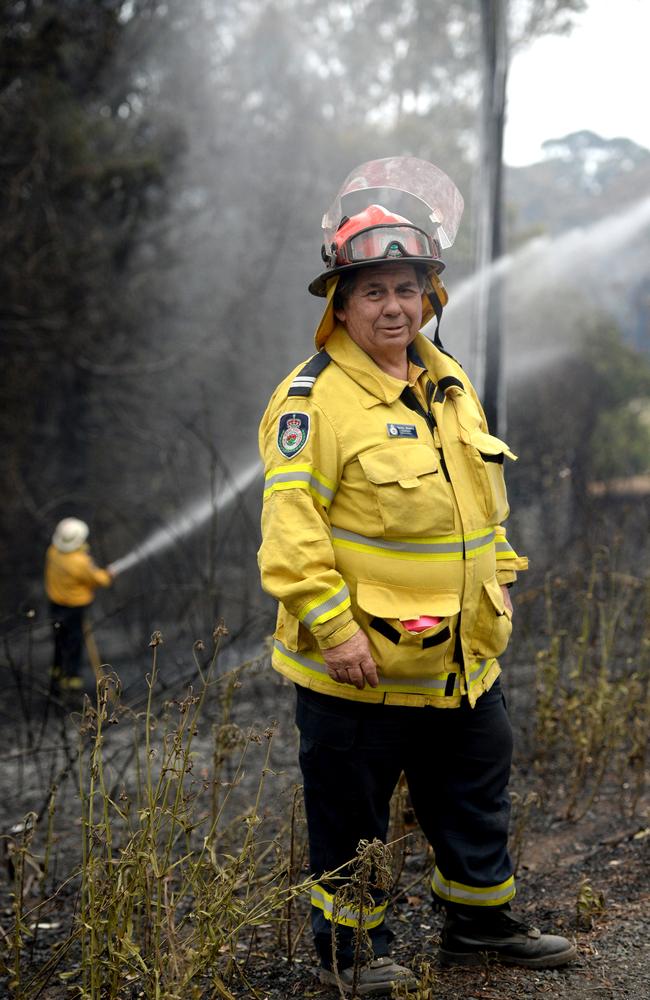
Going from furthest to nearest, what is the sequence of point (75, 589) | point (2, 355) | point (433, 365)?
point (2, 355) → point (75, 589) → point (433, 365)

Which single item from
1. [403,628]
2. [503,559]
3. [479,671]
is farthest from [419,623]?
[503,559]

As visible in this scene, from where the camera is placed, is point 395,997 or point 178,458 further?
point 178,458

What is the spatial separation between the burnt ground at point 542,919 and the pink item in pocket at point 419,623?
487mm

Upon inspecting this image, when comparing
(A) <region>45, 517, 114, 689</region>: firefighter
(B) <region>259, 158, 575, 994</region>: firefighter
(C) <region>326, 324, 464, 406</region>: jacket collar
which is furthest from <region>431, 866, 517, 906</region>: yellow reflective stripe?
(A) <region>45, 517, 114, 689</region>: firefighter

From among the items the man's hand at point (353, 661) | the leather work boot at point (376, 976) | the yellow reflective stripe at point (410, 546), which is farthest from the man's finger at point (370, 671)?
the leather work boot at point (376, 976)

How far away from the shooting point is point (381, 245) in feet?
8.64

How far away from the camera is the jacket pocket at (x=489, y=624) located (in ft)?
8.61

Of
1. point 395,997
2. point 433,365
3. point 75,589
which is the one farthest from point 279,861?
point 75,589

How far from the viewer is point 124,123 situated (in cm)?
1337

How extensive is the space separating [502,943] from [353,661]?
94cm

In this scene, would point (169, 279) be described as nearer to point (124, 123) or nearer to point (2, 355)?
point (124, 123)

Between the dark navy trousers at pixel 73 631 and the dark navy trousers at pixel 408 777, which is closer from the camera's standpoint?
the dark navy trousers at pixel 408 777

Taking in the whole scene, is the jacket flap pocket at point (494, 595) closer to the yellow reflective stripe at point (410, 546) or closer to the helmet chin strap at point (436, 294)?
the yellow reflective stripe at point (410, 546)

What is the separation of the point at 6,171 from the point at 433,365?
26.8 ft
